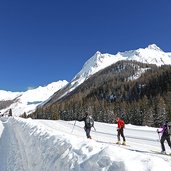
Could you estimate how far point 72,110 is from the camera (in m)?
126

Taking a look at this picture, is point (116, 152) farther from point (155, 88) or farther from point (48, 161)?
point (155, 88)

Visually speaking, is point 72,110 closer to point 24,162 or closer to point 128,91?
point 128,91

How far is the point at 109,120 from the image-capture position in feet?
318

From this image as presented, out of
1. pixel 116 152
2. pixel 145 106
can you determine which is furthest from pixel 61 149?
pixel 145 106

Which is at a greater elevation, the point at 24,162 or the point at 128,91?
the point at 128,91

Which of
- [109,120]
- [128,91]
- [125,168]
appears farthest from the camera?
[128,91]

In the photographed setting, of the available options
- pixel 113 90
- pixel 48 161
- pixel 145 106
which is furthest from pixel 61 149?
pixel 113 90

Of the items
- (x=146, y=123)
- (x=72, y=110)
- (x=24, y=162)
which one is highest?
(x=72, y=110)

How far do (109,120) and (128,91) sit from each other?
87.9m

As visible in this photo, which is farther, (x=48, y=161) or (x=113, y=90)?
(x=113, y=90)

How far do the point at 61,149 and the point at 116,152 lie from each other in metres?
4.06

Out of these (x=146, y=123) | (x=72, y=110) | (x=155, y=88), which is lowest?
(x=146, y=123)

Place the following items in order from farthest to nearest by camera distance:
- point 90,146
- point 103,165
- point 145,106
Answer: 1. point 145,106
2. point 90,146
3. point 103,165

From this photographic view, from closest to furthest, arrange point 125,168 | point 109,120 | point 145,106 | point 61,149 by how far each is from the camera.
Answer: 1. point 125,168
2. point 61,149
3. point 145,106
4. point 109,120
